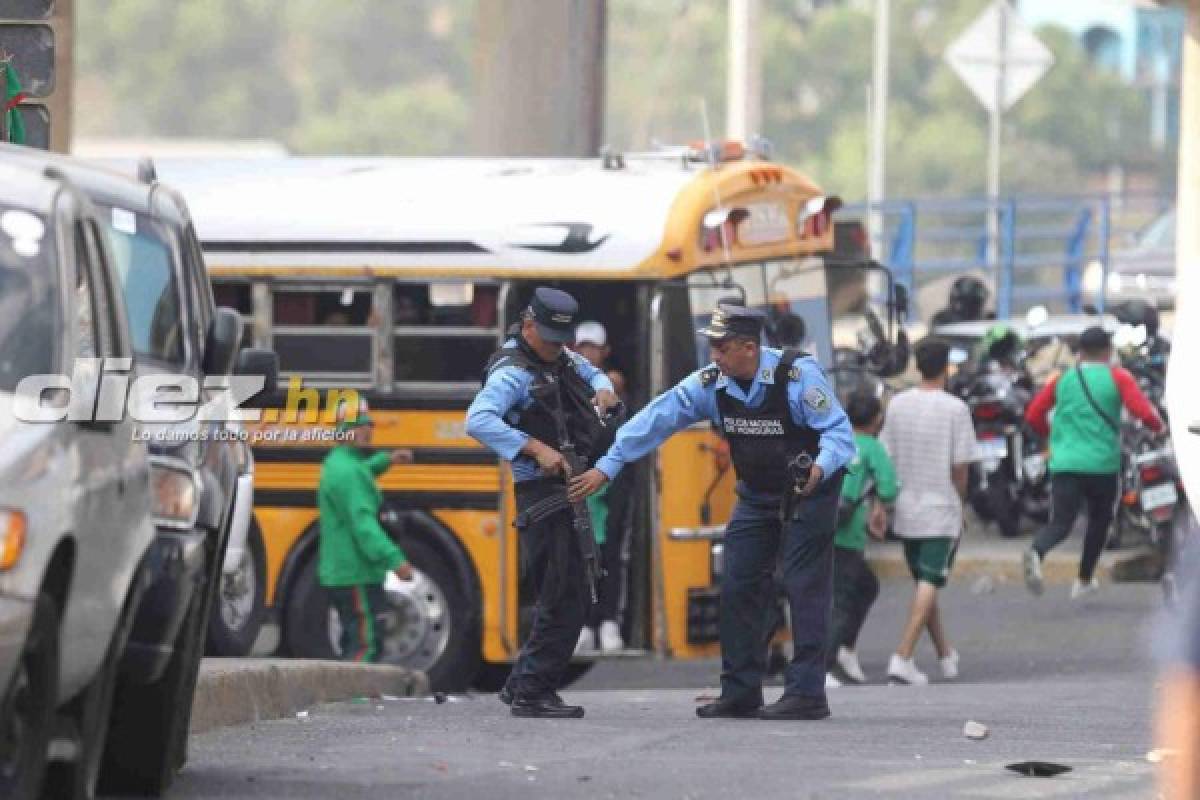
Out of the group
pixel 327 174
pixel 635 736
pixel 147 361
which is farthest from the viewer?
pixel 327 174

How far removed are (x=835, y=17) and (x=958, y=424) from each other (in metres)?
101

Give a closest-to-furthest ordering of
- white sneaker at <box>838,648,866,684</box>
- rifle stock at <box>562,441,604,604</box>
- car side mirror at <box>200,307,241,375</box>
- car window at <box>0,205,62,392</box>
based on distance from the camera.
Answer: car window at <box>0,205,62,392</box>, car side mirror at <box>200,307,241,375</box>, rifle stock at <box>562,441,604,604</box>, white sneaker at <box>838,648,866,684</box>

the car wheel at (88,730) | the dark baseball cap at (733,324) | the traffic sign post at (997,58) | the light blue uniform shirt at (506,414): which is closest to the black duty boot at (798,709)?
the light blue uniform shirt at (506,414)

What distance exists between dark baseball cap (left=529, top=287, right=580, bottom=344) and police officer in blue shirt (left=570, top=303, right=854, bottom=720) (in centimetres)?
44

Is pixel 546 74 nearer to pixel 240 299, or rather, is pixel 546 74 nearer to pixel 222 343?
pixel 240 299

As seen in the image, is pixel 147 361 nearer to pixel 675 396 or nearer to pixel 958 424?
pixel 675 396

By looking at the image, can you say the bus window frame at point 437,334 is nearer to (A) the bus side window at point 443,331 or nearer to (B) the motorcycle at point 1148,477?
(A) the bus side window at point 443,331

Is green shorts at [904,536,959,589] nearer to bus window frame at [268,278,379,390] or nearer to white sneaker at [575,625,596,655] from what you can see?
white sneaker at [575,625,596,655]

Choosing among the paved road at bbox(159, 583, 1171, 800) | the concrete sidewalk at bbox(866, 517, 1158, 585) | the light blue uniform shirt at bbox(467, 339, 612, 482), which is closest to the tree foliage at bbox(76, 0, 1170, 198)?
the concrete sidewalk at bbox(866, 517, 1158, 585)

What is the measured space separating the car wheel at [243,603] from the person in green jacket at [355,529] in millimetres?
434

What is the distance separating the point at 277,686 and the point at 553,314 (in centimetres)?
211

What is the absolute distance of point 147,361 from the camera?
916cm

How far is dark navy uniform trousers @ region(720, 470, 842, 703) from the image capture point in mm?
12125

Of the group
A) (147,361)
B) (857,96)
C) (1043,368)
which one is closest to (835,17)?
(857,96)
